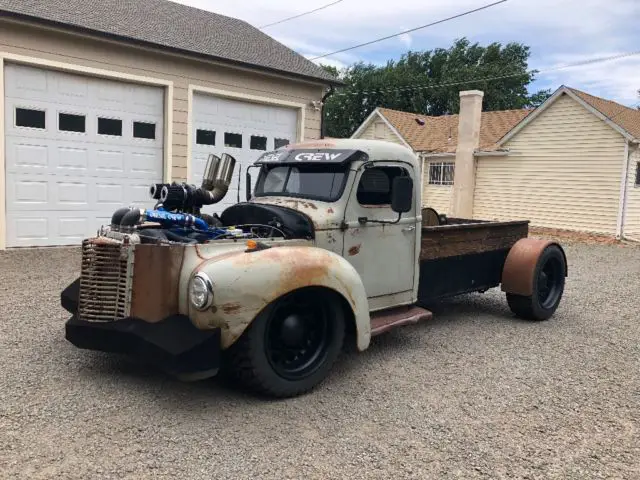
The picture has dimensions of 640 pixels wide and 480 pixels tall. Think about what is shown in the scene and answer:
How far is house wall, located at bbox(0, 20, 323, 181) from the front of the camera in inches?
372

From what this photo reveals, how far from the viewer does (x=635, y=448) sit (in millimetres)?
3518

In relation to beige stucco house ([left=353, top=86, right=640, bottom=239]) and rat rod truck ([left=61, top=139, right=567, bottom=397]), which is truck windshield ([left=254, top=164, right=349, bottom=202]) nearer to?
rat rod truck ([left=61, top=139, right=567, bottom=397])

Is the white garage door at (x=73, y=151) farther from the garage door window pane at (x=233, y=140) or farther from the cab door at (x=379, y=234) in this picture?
the cab door at (x=379, y=234)

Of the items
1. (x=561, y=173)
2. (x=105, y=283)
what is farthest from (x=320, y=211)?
(x=561, y=173)

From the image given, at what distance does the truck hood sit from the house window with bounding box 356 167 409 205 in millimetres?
285

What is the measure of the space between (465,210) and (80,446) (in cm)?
2059

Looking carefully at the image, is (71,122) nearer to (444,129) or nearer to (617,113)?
(617,113)

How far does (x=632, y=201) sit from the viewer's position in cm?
1781

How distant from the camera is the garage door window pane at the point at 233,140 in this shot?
11906 millimetres

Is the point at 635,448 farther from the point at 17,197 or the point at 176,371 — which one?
the point at 17,197

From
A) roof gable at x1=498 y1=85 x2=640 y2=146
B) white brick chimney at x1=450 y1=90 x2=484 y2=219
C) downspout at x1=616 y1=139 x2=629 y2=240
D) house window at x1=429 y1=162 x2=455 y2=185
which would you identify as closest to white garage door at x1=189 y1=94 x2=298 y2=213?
roof gable at x1=498 y1=85 x2=640 y2=146

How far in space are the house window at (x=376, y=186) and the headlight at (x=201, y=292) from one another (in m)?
1.78

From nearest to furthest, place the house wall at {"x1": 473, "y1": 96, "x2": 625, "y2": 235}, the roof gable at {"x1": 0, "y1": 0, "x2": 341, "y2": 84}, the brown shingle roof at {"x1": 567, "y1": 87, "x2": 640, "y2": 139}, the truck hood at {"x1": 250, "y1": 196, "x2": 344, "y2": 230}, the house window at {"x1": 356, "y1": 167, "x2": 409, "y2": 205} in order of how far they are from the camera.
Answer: the truck hood at {"x1": 250, "y1": 196, "x2": 344, "y2": 230} < the house window at {"x1": 356, "y1": 167, "x2": 409, "y2": 205} < the roof gable at {"x1": 0, "y1": 0, "x2": 341, "y2": 84} < the brown shingle roof at {"x1": 567, "y1": 87, "x2": 640, "y2": 139} < the house wall at {"x1": 473, "y1": 96, "x2": 625, "y2": 235}

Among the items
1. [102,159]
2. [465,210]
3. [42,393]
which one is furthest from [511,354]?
[465,210]
